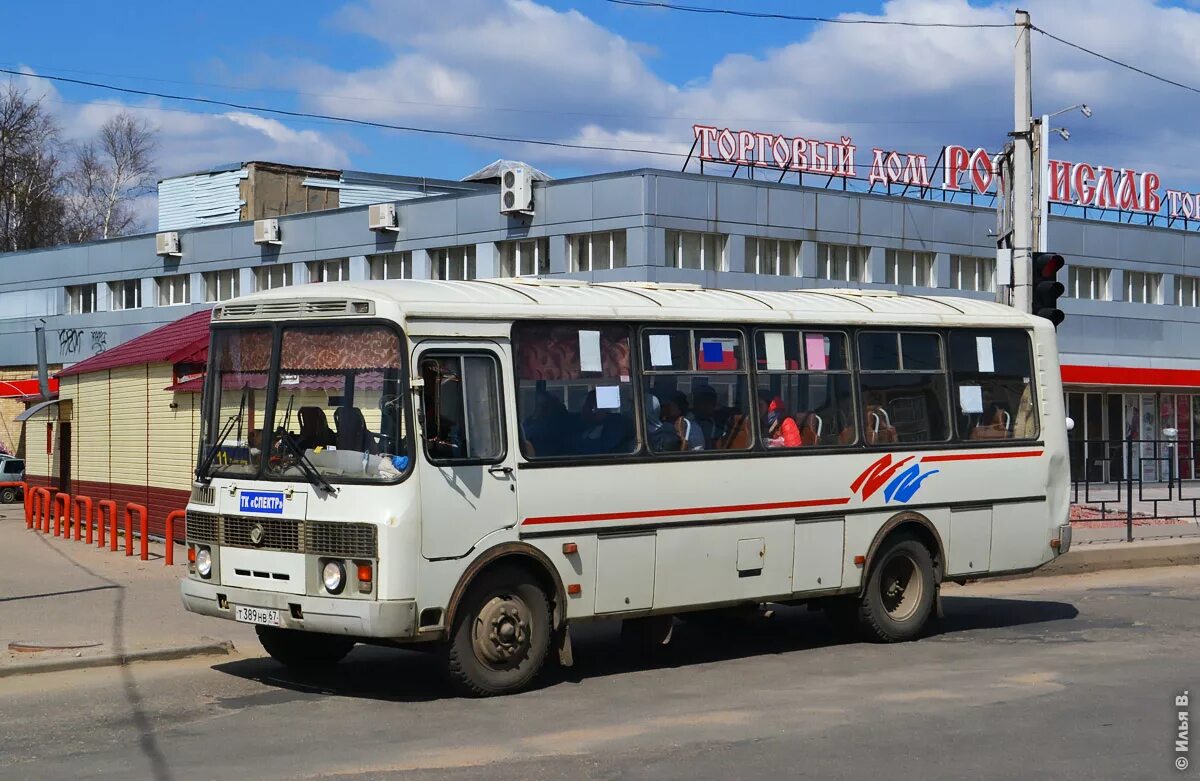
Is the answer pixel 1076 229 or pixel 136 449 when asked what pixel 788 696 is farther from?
pixel 1076 229

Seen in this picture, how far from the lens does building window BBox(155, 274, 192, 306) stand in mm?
59438

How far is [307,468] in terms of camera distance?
9.89 meters

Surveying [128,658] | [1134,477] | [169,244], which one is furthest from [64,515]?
[169,244]

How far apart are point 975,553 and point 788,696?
12.9ft

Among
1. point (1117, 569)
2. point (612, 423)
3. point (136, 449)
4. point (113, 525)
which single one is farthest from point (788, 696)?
point (136, 449)

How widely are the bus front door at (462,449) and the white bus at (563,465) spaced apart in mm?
16

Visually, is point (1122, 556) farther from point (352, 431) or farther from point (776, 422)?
point (352, 431)

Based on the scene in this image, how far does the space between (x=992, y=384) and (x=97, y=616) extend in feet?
27.4

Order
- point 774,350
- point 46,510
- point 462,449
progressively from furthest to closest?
point 46,510 < point 774,350 < point 462,449

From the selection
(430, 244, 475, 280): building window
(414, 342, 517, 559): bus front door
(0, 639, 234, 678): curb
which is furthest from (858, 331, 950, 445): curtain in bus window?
(430, 244, 475, 280): building window

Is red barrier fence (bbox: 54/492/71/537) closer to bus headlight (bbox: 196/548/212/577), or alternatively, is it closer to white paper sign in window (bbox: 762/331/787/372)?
bus headlight (bbox: 196/548/212/577)

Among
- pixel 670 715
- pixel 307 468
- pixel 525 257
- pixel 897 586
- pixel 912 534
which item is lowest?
pixel 670 715

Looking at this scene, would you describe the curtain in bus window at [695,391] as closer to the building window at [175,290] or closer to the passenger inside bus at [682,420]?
the passenger inside bus at [682,420]

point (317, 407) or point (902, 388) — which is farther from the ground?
point (902, 388)
